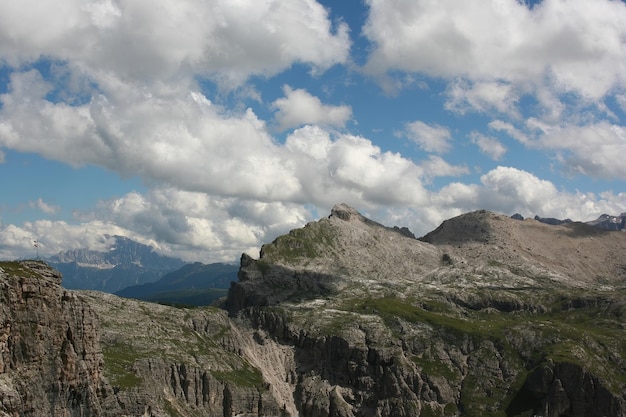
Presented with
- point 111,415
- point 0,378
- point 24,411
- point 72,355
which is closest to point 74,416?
point 72,355

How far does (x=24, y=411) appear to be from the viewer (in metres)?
105

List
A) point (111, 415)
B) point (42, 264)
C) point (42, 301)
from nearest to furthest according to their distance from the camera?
point (42, 301), point (42, 264), point (111, 415)

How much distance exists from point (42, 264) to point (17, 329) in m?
30.7

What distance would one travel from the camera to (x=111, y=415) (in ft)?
536

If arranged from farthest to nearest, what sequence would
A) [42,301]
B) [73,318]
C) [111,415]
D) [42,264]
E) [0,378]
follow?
[111,415] < [42,264] < [73,318] < [42,301] < [0,378]

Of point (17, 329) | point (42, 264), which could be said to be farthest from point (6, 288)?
point (42, 264)

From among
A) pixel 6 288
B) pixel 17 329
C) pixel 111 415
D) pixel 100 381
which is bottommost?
pixel 111 415

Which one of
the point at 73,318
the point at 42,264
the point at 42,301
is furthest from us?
the point at 42,264

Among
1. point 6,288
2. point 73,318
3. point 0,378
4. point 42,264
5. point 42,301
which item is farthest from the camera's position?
point 42,264

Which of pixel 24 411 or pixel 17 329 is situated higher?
pixel 17 329

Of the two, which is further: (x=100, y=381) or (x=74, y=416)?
(x=100, y=381)

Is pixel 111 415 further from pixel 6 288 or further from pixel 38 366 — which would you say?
pixel 6 288

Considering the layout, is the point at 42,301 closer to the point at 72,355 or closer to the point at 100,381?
the point at 72,355

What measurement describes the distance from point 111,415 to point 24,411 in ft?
203
